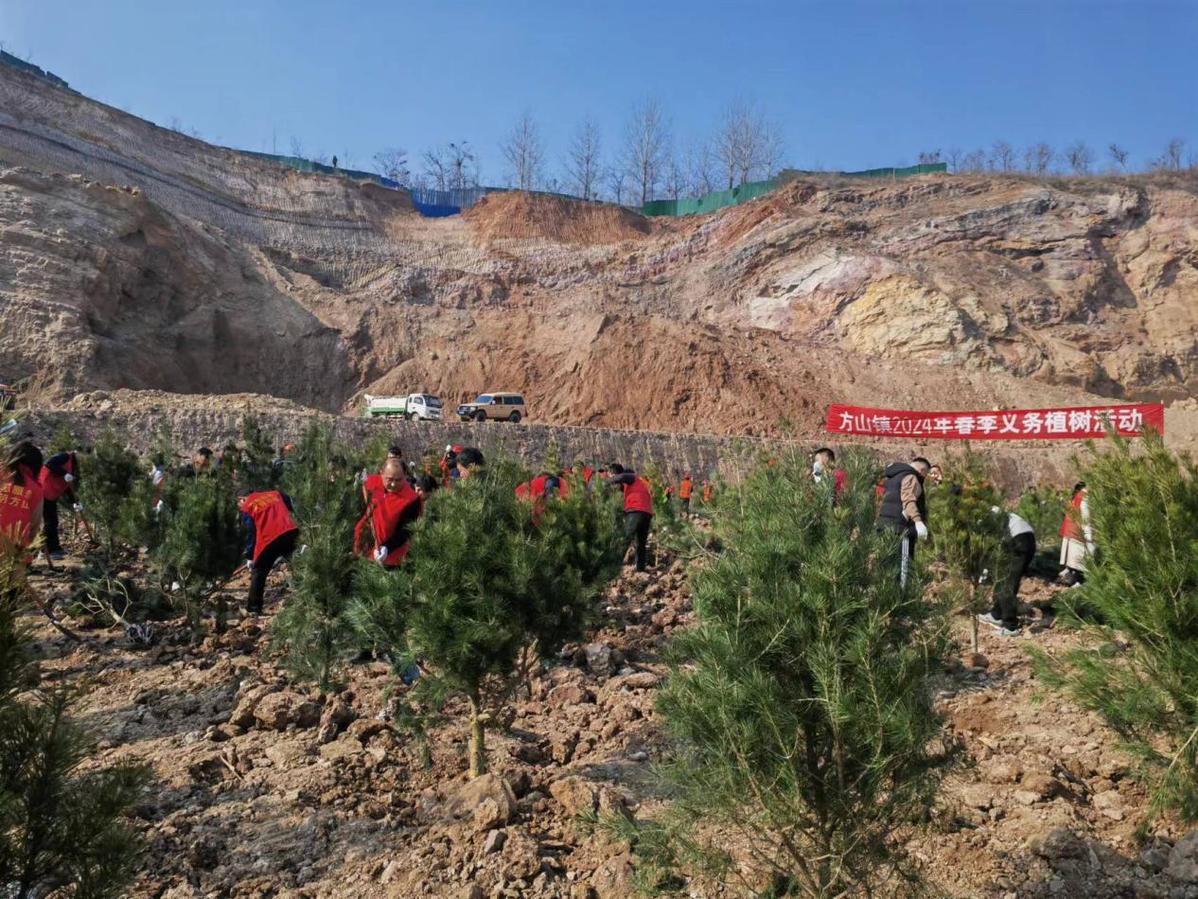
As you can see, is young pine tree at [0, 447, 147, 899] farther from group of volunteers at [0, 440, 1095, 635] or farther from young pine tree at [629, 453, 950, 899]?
young pine tree at [629, 453, 950, 899]

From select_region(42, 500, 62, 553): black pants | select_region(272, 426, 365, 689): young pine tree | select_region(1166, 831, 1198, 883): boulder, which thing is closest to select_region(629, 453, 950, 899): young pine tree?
select_region(1166, 831, 1198, 883): boulder

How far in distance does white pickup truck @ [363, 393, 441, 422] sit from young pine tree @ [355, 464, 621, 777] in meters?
23.3

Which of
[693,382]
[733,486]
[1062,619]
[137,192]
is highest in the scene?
[137,192]

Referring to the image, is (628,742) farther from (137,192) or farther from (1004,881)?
(137,192)

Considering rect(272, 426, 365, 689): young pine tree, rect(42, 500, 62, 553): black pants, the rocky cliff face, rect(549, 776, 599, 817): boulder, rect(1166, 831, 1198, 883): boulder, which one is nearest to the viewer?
rect(1166, 831, 1198, 883): boulder

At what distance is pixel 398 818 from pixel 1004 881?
2502 mm

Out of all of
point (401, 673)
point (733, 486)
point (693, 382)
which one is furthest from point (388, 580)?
point (693, 382)

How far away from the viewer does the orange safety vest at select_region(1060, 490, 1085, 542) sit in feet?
13.4

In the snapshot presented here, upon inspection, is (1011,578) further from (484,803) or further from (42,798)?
(42,798)

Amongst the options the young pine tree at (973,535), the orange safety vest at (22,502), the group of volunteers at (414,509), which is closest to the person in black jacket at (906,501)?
the group of volunteers at (414,509)

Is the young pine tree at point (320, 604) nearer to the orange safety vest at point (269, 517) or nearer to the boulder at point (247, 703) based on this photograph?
the boulder at point (247, 703)

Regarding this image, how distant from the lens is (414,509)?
16.7ft

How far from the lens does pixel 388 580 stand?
13.3 feet

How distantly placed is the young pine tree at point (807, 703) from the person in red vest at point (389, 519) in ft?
8.94
